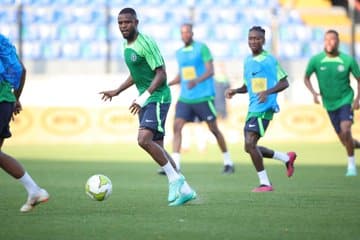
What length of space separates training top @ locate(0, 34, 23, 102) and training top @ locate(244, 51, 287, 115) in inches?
165

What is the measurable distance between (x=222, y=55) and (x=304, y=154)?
9905mm

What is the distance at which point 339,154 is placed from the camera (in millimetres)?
22734

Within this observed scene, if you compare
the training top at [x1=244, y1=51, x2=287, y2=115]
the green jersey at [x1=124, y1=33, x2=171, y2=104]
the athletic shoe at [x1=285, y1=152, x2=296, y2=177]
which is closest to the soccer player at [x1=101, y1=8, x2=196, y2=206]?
the green jersey at [x1=124, y1=33, x2=171, y2=104]

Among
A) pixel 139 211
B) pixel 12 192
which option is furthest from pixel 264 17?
pixel 139 211

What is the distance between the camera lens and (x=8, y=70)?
A: 10156mm

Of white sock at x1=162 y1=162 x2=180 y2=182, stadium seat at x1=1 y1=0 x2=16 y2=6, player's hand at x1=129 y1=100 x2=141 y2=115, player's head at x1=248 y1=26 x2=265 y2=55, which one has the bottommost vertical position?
white sock at x1=162 y1=162 x2=180 y2=182

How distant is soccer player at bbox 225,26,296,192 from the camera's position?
1304 cm

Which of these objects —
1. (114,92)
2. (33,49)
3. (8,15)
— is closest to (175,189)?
(114,92)

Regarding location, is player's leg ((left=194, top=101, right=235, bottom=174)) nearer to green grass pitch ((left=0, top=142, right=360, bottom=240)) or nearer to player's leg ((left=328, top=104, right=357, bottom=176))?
green grass pitch ((left=0, top=142, right=360, bottom=240))

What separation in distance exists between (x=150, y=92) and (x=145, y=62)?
49cm

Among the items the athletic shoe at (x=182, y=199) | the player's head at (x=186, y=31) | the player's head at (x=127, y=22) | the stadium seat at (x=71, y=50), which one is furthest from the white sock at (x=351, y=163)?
the stadium seat at (x=71, y=50)

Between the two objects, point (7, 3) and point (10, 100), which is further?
point (7, 3)

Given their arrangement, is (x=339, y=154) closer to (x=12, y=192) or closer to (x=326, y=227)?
(x=12, y=192)

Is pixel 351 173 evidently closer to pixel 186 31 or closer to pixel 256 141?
pixel 256 141
